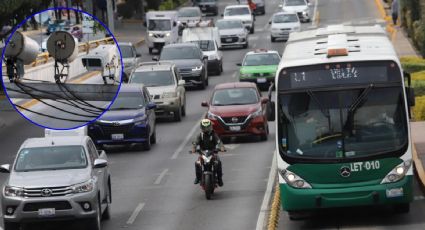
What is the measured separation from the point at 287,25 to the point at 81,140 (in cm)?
4773

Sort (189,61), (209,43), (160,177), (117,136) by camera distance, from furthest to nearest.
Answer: (209,43) < (189,61) < (117,136) < (160,177)

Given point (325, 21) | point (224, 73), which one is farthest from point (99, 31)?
point (325, 21)

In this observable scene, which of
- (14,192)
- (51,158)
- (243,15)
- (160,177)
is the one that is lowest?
(243,15)

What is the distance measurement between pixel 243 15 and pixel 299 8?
5924mm

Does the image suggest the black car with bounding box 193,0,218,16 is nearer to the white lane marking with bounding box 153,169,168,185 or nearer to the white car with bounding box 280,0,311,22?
the white car with bounding box 280,0,311,22

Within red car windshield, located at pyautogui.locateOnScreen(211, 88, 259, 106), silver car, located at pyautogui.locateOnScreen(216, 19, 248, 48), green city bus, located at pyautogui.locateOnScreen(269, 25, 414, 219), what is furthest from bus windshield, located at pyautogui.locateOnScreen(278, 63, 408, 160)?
silver car, located at pyautogui.locateOnScreen(216, 19, 248, 48)

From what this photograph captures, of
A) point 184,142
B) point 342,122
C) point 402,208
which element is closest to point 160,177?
point 184,142

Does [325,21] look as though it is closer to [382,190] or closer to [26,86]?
[382,190]

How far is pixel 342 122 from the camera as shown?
15.9m

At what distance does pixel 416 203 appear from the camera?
62.0 feet

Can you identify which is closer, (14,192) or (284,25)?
(14,192)

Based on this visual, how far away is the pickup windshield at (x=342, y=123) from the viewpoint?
1590cm

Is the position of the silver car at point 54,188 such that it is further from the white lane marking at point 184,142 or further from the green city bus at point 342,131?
the white lane marking at point 184,142

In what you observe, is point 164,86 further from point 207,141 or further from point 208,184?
point 208,184
